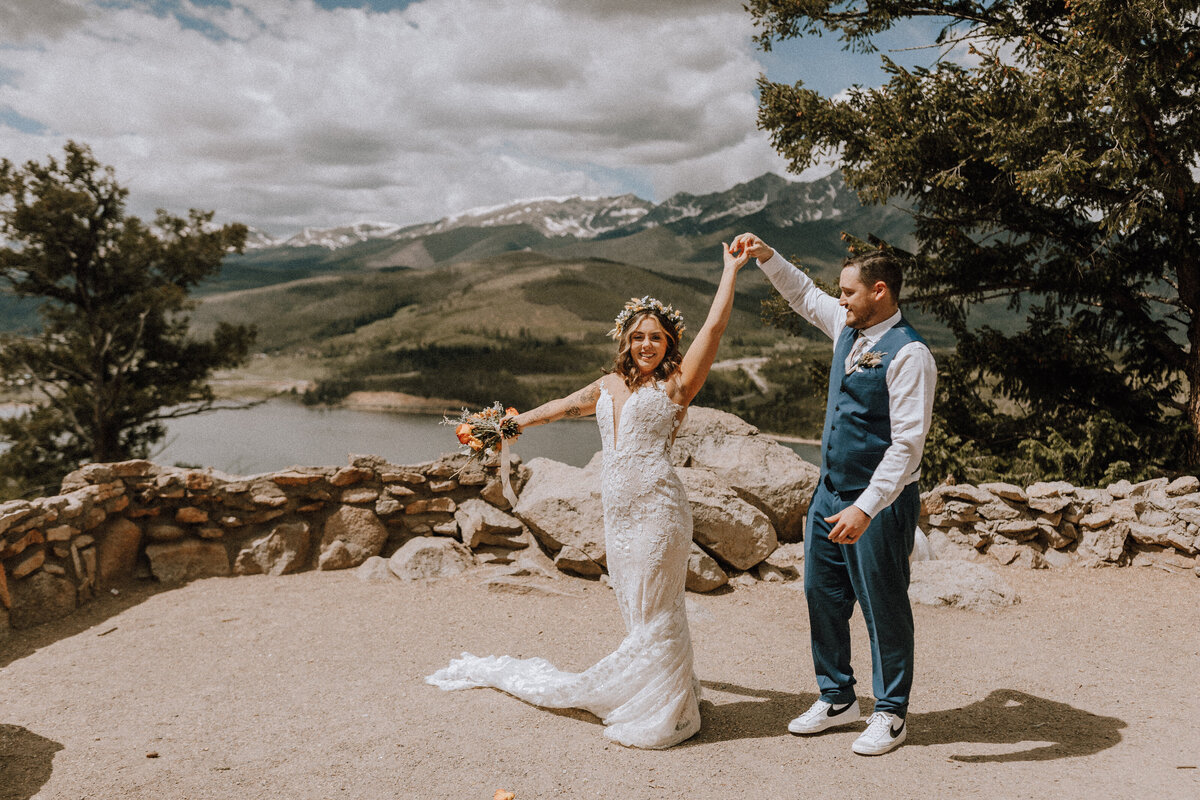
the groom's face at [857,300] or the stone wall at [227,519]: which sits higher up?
the groom's face at [857,300]

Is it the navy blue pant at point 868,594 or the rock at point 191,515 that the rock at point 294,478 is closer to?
the rock at point 191,515

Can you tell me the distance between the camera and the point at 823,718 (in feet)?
13.3

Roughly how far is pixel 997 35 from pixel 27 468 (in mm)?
21764

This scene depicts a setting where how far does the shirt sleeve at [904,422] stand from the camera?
341 cm

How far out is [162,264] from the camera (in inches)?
743

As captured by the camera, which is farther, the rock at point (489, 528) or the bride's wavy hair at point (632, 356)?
the rock at point (489, 528)

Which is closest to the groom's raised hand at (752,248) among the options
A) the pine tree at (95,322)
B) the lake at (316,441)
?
the lake at (316,441)

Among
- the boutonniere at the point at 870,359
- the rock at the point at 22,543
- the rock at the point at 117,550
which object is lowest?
the rock at the point at 117,550

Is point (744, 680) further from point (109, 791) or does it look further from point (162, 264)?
point (162, 264)

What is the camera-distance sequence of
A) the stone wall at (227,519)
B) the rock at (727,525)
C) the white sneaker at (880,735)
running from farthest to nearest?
the rock at (727,525), the stone wall at (227,519), the white sneaker at (880,735)

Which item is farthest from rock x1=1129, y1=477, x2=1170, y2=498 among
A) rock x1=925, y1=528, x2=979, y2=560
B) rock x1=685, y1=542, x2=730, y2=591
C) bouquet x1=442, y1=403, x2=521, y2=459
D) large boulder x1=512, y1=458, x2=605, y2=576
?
bouquet x1=442, y1=403, x2=521, y2=459

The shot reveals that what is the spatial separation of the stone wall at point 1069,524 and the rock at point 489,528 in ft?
15.9

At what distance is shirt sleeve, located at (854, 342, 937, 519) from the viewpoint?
3.41 metres

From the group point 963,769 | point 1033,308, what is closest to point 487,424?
point 963,769
